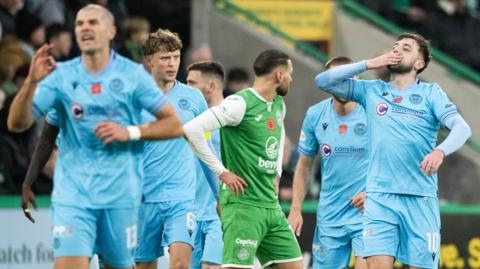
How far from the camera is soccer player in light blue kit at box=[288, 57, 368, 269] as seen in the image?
12219mm

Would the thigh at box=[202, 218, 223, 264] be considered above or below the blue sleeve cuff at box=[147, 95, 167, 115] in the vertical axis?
below

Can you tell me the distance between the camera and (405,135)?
11172mm

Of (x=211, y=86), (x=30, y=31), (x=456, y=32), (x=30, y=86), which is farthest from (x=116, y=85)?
(x=456, y=32)

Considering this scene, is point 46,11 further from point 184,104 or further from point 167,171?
point 167,171

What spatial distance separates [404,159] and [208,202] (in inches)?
92.8

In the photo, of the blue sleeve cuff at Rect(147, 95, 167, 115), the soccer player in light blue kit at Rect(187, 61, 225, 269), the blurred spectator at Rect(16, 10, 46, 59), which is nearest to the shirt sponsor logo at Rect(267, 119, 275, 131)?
the soccer player in light blue kit at Rect(187, 61, 225, 269)

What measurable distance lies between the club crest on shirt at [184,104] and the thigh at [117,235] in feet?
7.76

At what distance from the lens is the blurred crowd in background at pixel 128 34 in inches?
592

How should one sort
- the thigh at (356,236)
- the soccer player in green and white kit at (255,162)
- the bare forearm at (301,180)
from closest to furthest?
the soccer player in green and white kit at (255,162) < the thigh at (356,236) < the bare forearm at (301,180)

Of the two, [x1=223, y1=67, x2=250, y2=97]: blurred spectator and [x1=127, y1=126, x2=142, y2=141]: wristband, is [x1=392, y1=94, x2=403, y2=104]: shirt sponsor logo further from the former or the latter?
[x1=223, y1=67, x2=250, y2=97]: blurred spectator

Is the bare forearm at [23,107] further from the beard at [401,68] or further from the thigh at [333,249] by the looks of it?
the thigh at [333,249]

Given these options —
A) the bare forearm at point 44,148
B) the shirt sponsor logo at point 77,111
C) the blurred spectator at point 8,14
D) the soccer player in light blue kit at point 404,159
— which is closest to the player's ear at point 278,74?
the soccer player in light blue kit at point 404,159

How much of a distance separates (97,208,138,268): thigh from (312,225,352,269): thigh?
10.5 feet

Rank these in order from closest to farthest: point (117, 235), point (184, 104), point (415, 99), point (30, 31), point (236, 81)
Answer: point (117, 235)
point (415, 99)
point (184, 104)
point (30, 31)
point (236, 81)
